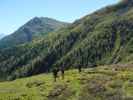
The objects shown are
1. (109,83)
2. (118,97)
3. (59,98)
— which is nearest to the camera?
(118,97)

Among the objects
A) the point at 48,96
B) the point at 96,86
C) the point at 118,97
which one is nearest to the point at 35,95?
the point at 48,96

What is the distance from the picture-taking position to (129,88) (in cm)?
8538

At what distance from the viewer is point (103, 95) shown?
7681 cm

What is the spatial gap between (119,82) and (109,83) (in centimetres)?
456

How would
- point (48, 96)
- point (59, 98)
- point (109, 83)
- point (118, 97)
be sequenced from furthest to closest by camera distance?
1. point (109, 83)
2. point (48, 96)
3. point (59, 98)
4. point (118, 97)

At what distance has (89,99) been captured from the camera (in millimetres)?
73438


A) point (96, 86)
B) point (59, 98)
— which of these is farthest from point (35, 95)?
point (96, 86)

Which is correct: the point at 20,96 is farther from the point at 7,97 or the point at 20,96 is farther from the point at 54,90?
the point at 54,90

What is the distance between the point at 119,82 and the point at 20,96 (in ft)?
96.6

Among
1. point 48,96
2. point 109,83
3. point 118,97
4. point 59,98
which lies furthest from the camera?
point 109,83

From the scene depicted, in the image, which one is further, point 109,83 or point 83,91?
point 109,83

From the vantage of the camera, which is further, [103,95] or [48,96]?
[48,96]

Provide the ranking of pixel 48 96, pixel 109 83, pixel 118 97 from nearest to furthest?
pixel 118 97 → pixel 48 96 → pixel 109 83

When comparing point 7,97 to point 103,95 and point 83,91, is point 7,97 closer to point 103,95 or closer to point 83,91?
point 83,91
